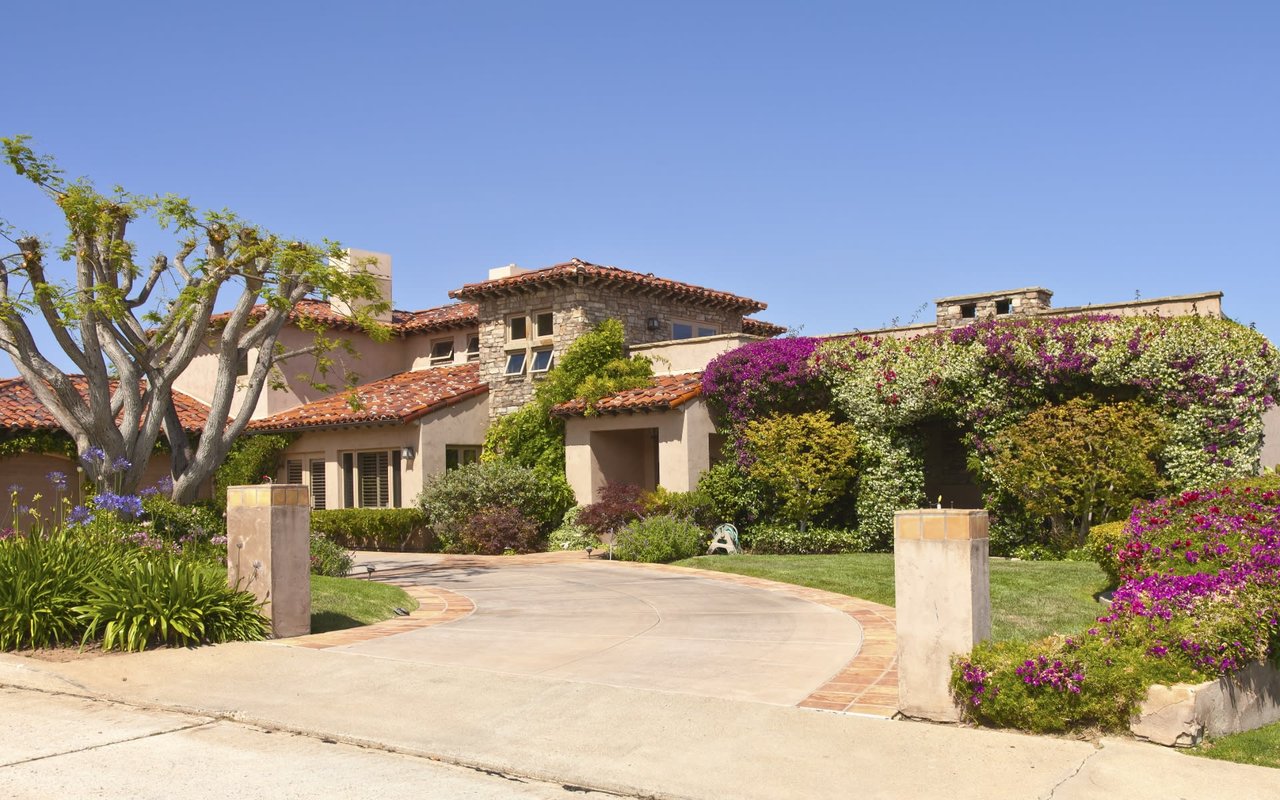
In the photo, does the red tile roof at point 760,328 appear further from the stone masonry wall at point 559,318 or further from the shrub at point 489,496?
the shrub at point 489,496

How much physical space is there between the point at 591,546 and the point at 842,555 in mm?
5492

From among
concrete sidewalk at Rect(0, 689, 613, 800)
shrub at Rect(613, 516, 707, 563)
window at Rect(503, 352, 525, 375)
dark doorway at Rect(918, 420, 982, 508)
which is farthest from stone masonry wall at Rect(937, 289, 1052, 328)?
concrete sidewalk at Rect(0, 689, 613, 800)

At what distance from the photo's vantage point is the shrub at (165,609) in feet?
33.1

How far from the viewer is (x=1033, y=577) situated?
15.4 metres

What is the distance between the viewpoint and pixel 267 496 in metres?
10.7

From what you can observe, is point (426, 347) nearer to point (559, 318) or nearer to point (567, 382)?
point (559, 318)

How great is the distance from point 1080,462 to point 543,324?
13583mm

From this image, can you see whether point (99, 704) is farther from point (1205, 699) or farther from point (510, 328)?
point (510, 328)

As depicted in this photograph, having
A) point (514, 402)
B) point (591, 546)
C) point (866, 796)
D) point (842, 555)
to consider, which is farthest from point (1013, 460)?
point (866, 796)

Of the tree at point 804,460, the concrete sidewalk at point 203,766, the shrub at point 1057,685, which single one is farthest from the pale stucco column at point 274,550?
the tree at point 804,460

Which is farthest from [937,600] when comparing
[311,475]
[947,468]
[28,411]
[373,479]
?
[28,411]

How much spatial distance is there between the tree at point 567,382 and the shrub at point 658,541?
4.81m

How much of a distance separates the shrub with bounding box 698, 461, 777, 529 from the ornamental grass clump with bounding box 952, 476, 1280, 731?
44.4 ft

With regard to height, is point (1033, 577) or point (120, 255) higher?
point (120, 255)
